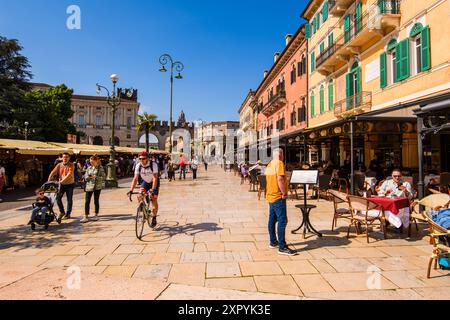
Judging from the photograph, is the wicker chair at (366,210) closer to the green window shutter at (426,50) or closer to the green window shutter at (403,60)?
the green window shutter at (426,50)

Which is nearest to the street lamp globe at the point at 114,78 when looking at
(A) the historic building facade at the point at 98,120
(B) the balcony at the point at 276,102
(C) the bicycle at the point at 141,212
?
(C) the bicycle at the point at 141,212

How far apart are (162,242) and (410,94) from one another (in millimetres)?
11770

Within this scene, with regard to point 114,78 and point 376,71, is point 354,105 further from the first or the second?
point 114,78

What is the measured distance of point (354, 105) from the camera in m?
15.9

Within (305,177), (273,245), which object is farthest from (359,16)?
(273,245)

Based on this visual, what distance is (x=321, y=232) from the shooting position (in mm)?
5934

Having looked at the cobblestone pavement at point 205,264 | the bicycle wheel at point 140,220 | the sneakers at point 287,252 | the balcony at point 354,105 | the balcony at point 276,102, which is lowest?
the cobblestone pavement at point 205,264

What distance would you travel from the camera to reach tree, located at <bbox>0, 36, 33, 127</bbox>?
90.1 ft

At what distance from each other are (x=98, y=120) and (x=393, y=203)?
7582 cm

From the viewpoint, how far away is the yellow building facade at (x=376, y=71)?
10.5 metres

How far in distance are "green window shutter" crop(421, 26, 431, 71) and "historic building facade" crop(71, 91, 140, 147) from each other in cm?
6952

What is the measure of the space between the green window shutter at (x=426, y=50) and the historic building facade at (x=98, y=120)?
6952 centimetres

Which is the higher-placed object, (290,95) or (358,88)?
(290,95)
